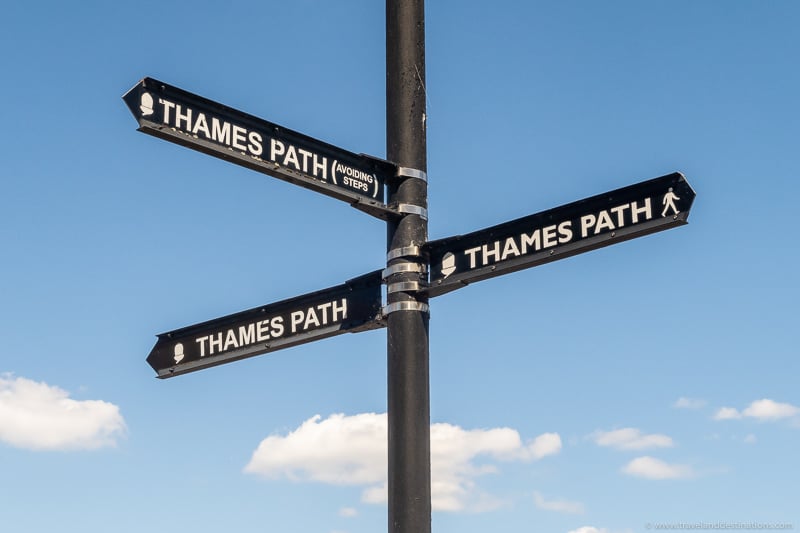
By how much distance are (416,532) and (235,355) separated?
75.5 inches

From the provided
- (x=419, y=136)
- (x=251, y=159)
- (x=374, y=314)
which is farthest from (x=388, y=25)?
(x=374, y=314)

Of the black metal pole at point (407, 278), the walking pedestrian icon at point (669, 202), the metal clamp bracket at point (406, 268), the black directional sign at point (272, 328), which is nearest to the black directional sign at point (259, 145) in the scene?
the black metal pole at point (407, 278)

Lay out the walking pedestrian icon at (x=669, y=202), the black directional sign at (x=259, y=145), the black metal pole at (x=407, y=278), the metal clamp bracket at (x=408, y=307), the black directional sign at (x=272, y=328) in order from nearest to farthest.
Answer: the walking pedestrian icon at (x=669, y=202) < the black directional sign at (x=259, y=145) < the black metal pole at (x=407, y=278) < the metal clamp bracket at (x=408, y=307) < the black directional sign at (x=272, y=328)

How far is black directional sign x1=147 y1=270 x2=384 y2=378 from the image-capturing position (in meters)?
7.46

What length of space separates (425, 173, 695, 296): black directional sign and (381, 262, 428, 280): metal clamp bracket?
59 millimetres

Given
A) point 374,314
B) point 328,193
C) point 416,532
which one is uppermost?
point 328,193

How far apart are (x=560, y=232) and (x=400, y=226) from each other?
1.01m

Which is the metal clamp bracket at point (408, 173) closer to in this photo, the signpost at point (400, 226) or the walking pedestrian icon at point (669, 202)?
the signpost at point (400, 226)

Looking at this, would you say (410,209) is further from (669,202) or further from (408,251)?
(669,202)

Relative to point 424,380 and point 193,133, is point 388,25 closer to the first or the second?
point 193,133

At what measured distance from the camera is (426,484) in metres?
6.80

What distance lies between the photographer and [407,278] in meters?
7.14

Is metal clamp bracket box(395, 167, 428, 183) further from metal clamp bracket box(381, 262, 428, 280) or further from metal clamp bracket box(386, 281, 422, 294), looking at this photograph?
metal clamp bracket box(386, 281, 422, 294)

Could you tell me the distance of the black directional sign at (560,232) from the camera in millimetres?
6453
